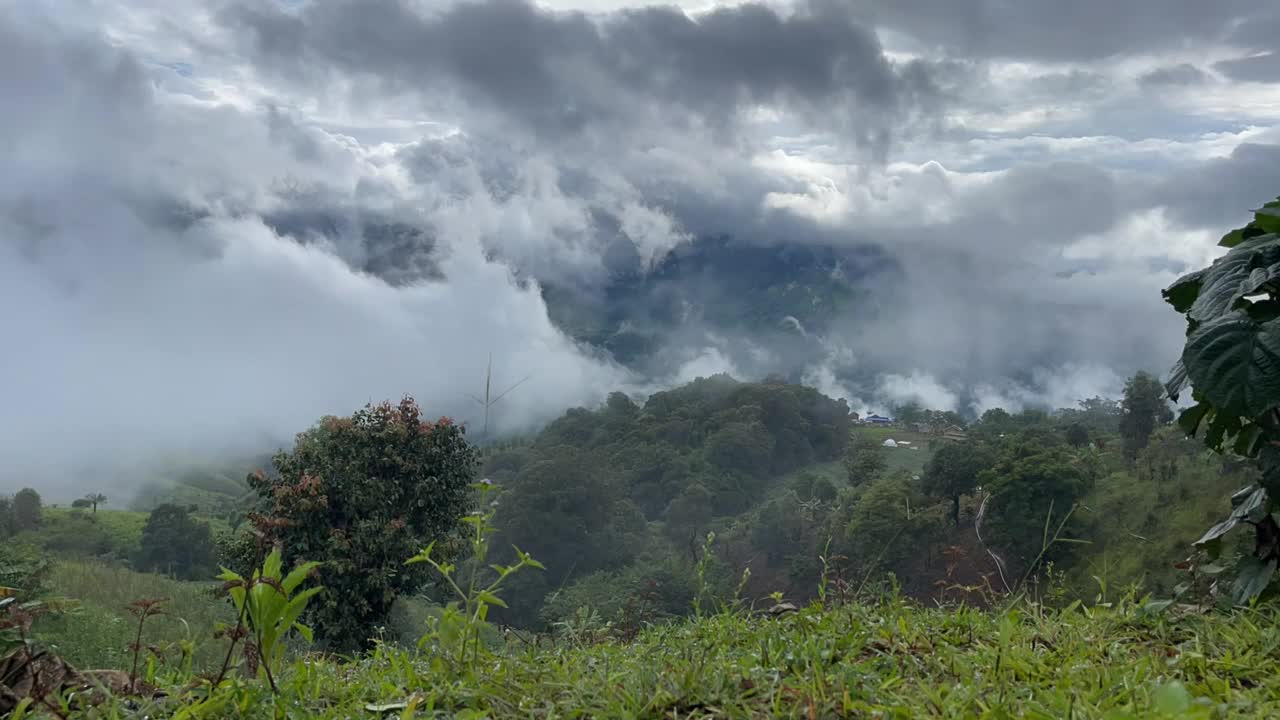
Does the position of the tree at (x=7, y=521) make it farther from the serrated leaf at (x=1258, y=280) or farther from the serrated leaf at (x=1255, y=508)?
the serrated leaf at (x=1258, y=280)

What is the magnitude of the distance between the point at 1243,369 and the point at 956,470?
109 ft

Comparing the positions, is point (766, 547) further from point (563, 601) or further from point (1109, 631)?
point (1109, 631)

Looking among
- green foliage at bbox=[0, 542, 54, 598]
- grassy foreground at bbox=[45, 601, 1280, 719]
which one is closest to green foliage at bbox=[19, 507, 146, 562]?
green foliage at bbox=[0, 542, 54, 598]

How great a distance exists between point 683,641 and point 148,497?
136994 mm

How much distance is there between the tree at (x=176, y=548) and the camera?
4378 centimetres

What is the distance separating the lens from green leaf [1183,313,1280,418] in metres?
2.37

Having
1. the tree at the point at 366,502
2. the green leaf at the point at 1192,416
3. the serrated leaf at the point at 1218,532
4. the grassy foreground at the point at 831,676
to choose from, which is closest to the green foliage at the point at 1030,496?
the tree at the point at 366,502

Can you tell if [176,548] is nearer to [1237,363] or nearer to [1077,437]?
[1077,437]

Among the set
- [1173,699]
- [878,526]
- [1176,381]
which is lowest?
[878,526]

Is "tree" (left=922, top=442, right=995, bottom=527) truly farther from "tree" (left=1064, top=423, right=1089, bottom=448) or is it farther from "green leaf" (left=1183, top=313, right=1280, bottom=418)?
"green leaf" (left=1183, top=313, right=1280, bottom=418)

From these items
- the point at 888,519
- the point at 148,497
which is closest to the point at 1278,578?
the point at 888,519

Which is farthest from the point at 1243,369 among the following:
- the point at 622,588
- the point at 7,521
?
the point at 7,521

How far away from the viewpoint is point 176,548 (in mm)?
44500

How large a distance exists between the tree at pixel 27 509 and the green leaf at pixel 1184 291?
63.8 m
